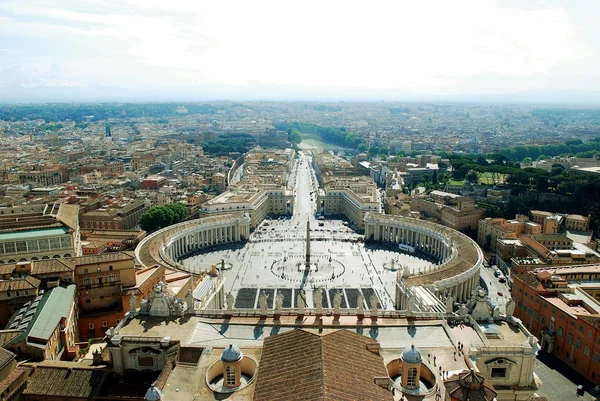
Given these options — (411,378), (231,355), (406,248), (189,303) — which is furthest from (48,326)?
(406,248)

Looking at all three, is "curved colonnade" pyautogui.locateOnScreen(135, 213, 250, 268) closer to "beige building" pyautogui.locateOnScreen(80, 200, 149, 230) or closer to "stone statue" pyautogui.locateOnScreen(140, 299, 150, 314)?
"beige building" pyautogui.locateOnScreen(80, 200, 149, 230)

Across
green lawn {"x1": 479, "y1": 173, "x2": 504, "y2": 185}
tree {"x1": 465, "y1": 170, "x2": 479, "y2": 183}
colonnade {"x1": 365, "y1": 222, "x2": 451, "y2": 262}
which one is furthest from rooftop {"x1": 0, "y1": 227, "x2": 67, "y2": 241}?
green lawn {"x1": 479, "y1": 173, "x2": 504, "y2": 185}

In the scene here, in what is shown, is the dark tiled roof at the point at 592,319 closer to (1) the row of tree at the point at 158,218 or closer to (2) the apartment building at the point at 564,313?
(2) the apartment building at the point at 564,313

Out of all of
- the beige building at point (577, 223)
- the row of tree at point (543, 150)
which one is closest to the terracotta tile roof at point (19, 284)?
the beige building at point (577, 223)

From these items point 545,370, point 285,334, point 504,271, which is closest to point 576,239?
point 504,271

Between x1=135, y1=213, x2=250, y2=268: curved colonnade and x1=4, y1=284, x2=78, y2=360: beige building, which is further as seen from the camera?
x1=135, y1=213, x2=250, y2=268: curved colonnade

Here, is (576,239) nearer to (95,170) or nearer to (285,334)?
(285,334)
